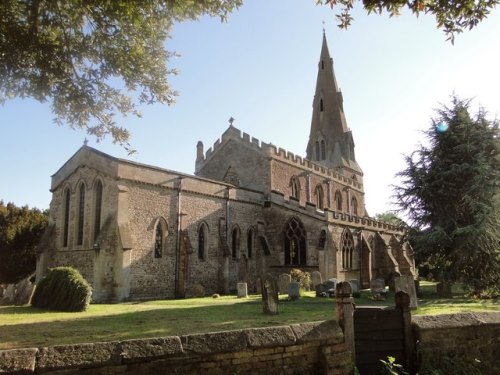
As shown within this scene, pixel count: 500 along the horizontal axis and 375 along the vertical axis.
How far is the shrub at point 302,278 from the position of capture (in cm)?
2356

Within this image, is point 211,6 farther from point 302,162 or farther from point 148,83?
point 302,162

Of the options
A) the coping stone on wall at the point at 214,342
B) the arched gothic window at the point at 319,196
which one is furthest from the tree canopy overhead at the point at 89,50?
the arched gothic window at the point at 319,196

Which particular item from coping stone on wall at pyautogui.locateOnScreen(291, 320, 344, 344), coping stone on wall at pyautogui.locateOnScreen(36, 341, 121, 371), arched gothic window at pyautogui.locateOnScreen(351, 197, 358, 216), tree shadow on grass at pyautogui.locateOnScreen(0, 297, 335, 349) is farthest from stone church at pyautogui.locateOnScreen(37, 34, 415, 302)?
coping stone on wall at pyautogui.locateOnScreen(36, 341, 121, 371)

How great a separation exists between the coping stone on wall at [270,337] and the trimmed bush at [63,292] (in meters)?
10.9

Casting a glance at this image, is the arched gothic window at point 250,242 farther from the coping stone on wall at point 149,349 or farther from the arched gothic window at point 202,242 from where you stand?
the coping stone on wall at point 149,349

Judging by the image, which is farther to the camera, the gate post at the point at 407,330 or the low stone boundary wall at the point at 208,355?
the gate post at the point at 407,330

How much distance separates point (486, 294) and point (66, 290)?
18.9 m

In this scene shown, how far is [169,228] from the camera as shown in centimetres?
2203

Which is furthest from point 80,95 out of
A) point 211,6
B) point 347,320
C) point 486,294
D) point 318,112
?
point 318,112

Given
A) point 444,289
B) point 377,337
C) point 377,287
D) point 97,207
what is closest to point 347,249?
point 444,289

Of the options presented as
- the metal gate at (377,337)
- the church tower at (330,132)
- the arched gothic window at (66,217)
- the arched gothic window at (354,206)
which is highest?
the church tower at (330,132)

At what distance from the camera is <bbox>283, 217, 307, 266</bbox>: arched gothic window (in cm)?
2705

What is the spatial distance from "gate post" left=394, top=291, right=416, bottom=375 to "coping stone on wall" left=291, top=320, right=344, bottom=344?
129cm

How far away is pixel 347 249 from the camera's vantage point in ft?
92.7
